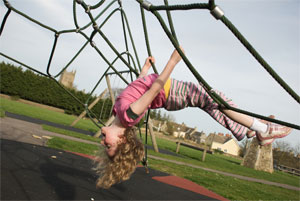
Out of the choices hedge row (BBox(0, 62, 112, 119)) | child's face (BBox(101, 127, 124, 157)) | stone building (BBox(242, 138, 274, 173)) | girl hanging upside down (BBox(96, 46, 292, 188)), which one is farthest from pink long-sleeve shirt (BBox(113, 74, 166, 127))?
stone building (BBox(242, 138, 274, 173))

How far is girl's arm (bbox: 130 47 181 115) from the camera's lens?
1.26 meters

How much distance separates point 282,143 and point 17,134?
2594 centimetres

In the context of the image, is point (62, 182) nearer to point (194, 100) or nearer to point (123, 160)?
point (123, 160)

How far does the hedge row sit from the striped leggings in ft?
35.6

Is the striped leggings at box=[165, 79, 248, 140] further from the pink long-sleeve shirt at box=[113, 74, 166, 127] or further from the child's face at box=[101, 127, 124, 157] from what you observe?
the child's face at box=[101, 127, 124, 157]

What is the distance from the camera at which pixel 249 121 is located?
1.59 metres

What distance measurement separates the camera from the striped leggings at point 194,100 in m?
A: 1.64

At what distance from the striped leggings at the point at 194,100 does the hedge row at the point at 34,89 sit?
35.6 ft

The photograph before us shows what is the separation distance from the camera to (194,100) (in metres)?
1.65

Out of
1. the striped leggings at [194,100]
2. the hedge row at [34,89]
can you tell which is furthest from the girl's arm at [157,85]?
the hedge row at [34,89]

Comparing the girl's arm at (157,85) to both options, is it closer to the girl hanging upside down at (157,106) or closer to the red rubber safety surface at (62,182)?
the girl hanging upside down at (157,106)

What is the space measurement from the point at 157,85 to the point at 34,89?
46.1ft

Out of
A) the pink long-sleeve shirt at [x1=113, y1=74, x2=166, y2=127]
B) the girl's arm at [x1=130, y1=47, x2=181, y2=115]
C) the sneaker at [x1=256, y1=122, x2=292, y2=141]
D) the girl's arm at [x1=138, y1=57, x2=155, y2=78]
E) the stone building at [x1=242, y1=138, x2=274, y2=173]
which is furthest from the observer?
the stone building at [x1=242, y1=138, x2=274, y2=173]

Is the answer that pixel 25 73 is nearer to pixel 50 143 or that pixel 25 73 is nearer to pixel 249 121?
pixel 50 143
